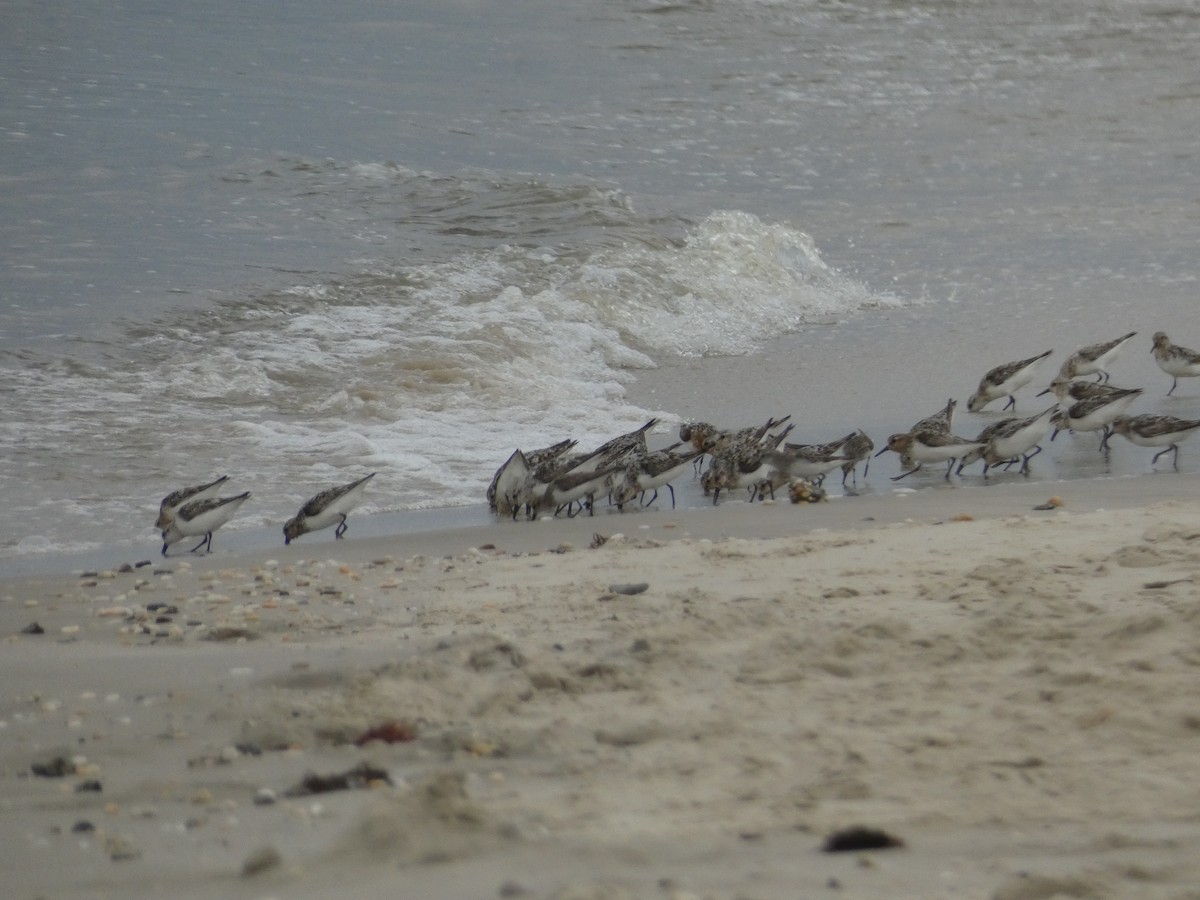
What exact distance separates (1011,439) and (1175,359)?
2.27 metres

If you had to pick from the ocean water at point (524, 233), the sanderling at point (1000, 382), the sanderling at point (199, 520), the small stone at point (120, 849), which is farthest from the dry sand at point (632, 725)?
the sanderling at point (1000, 382)

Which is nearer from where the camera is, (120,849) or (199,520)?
(120,849)

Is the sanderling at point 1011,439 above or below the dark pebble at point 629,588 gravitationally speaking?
above

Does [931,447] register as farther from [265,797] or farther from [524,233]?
[524,233]

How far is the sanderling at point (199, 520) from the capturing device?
7.19 metres

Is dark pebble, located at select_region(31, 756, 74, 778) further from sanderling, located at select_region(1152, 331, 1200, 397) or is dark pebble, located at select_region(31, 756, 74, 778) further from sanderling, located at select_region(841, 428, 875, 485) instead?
sanderling, located at select_region(1152, 331, 1200, 397)

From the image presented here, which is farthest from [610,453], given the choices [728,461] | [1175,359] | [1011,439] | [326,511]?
[1175,359]

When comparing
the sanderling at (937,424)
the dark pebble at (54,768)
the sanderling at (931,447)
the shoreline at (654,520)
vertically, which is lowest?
the dark pebble at (54,768)

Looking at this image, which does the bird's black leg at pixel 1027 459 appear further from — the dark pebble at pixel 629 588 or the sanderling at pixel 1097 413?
the dark pebble at pixel 629 588

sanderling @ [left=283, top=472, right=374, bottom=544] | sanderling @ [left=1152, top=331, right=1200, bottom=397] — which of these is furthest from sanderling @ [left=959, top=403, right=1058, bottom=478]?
sanderling @ [left=283, top=472, right=374, bottom=544]

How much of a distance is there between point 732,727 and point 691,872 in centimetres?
89

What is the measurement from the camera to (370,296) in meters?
12.6

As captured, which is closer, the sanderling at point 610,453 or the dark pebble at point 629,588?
the dark pebble at point 629,588

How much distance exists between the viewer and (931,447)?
8453 mm
